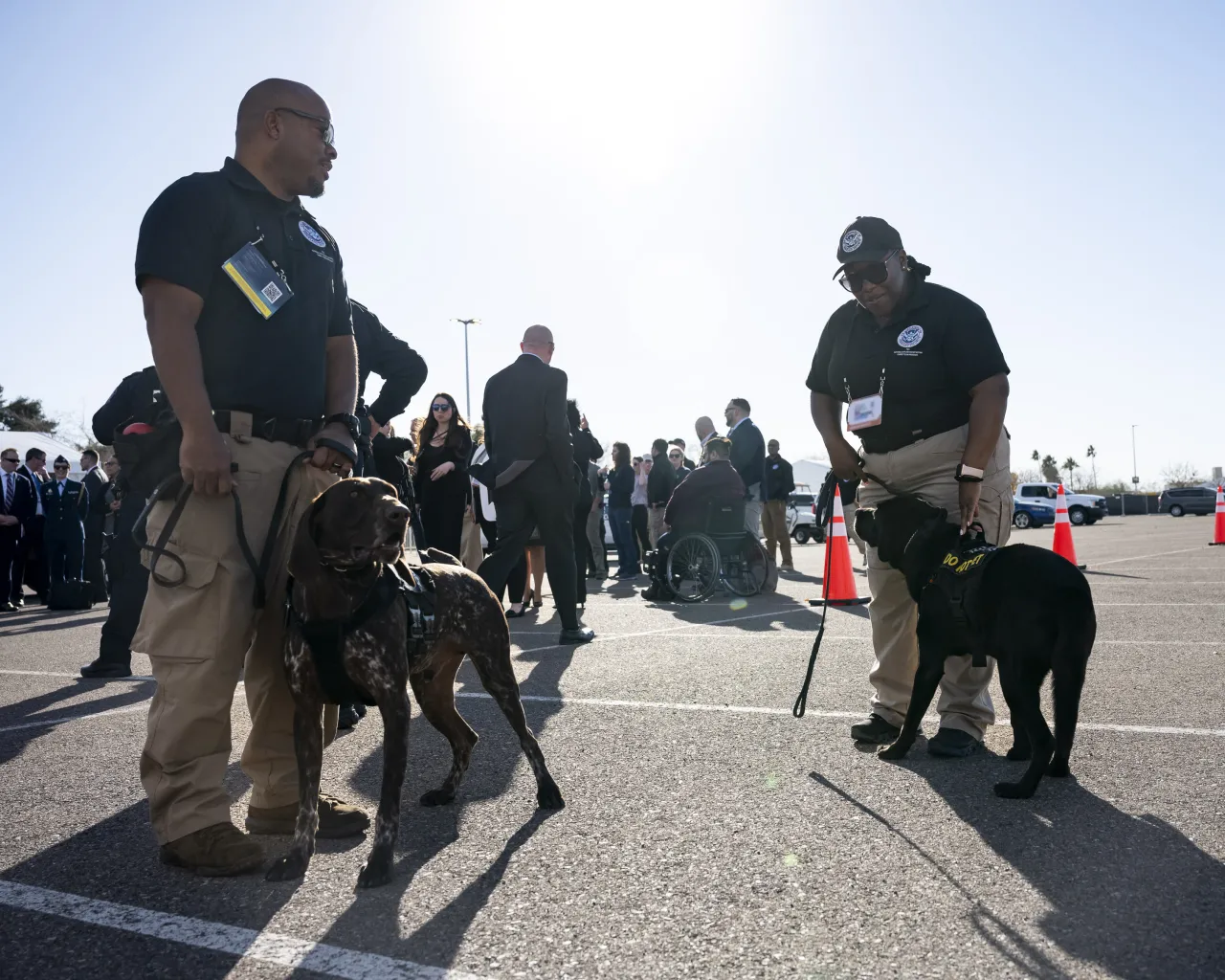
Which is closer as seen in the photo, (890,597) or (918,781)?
(918,781)

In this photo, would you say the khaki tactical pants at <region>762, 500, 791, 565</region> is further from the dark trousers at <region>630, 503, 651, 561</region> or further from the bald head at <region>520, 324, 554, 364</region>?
the bald head at <region>520, 324, 554, 364</region>

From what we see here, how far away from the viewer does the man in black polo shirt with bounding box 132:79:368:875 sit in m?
2.84

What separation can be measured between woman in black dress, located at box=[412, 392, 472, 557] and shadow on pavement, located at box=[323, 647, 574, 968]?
216cm

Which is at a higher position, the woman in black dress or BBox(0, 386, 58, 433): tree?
BBox(0, 386, 58, 433): tree

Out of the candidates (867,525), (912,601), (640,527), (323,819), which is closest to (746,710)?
(912,601)

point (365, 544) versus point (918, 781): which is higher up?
point (365, 544)

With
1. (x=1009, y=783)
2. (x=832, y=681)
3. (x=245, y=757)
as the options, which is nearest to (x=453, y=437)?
(x=832, y=681)

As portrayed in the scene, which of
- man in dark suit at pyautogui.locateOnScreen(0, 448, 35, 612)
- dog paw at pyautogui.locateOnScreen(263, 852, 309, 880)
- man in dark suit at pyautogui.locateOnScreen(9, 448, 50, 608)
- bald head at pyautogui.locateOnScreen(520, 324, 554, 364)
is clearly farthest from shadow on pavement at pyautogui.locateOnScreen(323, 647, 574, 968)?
man in dark suit at pyautogui.locateOnScreen(9, 448, 50, 608)

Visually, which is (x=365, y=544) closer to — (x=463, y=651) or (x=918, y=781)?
(x=463, y=651)

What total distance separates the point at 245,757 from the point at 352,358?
1390mm

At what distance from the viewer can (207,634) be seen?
288 cm

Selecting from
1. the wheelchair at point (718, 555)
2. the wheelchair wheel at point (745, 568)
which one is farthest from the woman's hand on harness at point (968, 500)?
the wheelchair wheel at point (745, 568)

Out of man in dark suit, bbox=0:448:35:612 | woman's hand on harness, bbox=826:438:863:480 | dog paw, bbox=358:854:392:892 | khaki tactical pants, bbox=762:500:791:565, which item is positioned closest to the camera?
dog paw, bbox=358:854:392:892

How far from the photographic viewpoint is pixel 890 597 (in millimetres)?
4426
